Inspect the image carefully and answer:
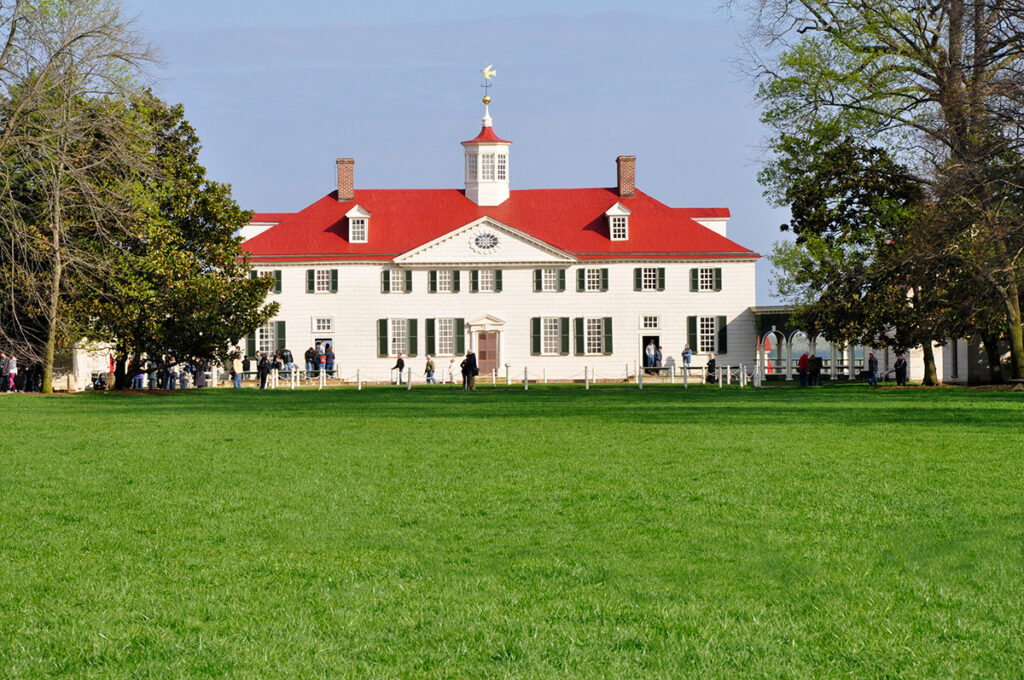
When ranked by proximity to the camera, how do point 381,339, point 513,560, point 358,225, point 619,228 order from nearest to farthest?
1. point 513,560
2. point 381,339
3. point 358,225
4. point 619,228

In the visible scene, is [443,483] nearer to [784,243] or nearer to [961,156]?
[961,156]

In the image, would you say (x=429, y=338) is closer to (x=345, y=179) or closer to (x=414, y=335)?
(x=414, y=335)

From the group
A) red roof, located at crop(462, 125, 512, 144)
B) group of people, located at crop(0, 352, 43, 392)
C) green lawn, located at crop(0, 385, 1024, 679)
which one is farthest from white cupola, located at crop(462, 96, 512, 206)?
green lawn, located at crop(0, 385, 1024, 679)

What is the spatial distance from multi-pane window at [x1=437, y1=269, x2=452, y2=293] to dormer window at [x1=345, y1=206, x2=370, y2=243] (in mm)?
3978

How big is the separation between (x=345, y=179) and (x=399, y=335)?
29.0 ft

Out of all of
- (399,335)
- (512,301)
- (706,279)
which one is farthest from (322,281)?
(706,279)

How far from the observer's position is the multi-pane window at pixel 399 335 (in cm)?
6103

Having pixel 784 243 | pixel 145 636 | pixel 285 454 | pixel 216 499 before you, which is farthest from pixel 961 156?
pixel 145 636

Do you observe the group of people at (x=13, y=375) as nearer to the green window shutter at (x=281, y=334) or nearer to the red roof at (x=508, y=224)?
the green window shutter at (x=281, y=334)

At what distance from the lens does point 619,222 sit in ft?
204

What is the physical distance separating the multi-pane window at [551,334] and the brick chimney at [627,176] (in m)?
7.86

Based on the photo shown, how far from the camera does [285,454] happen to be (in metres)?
14.5

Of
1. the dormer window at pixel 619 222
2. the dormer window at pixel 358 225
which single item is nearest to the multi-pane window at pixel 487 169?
the dormer window at pixel 358 225

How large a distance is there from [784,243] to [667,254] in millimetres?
18984
